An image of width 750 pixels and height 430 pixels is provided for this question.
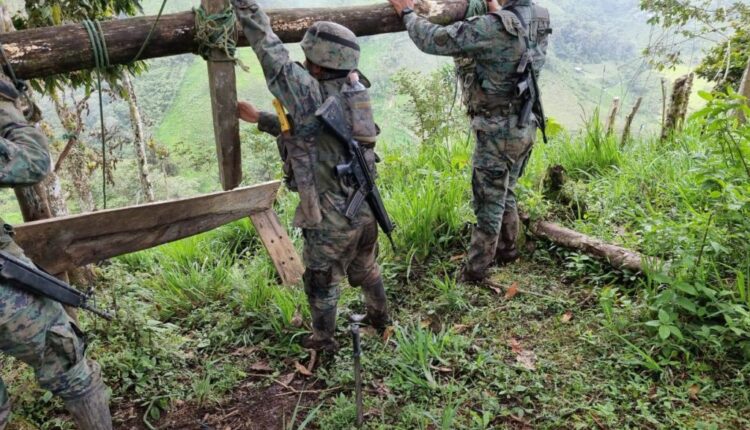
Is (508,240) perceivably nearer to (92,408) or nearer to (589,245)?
(589,245)

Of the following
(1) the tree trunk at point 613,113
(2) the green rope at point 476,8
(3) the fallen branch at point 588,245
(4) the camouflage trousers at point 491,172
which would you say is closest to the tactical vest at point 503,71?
(4) the camouflage trousers at point 491,172

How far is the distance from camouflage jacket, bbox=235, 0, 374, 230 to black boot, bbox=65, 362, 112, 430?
1.39 m

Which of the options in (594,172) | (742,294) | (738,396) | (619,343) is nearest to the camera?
(738,396)

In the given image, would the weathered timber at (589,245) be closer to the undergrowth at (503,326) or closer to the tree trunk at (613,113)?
the undergrowth at (503,326)

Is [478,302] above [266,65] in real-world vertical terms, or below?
below

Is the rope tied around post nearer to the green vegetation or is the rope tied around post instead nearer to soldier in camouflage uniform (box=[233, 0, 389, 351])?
soldier in camouflage uniform (box=[233, 0, 389, 351])

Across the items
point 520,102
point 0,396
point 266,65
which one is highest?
point 266,65

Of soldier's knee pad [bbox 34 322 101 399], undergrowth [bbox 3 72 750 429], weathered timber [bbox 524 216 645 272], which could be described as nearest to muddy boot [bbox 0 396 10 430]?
soldier's knee pad [bbox 34 322 101 399]

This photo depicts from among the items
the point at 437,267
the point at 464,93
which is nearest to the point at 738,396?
the point at 437,267

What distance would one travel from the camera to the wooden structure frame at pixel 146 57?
2736mm

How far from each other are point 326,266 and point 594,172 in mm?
3755

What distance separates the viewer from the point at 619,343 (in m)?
3.19

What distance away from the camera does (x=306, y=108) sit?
9.29 feet

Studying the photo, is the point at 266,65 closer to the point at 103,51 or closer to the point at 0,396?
the point at 103,51
